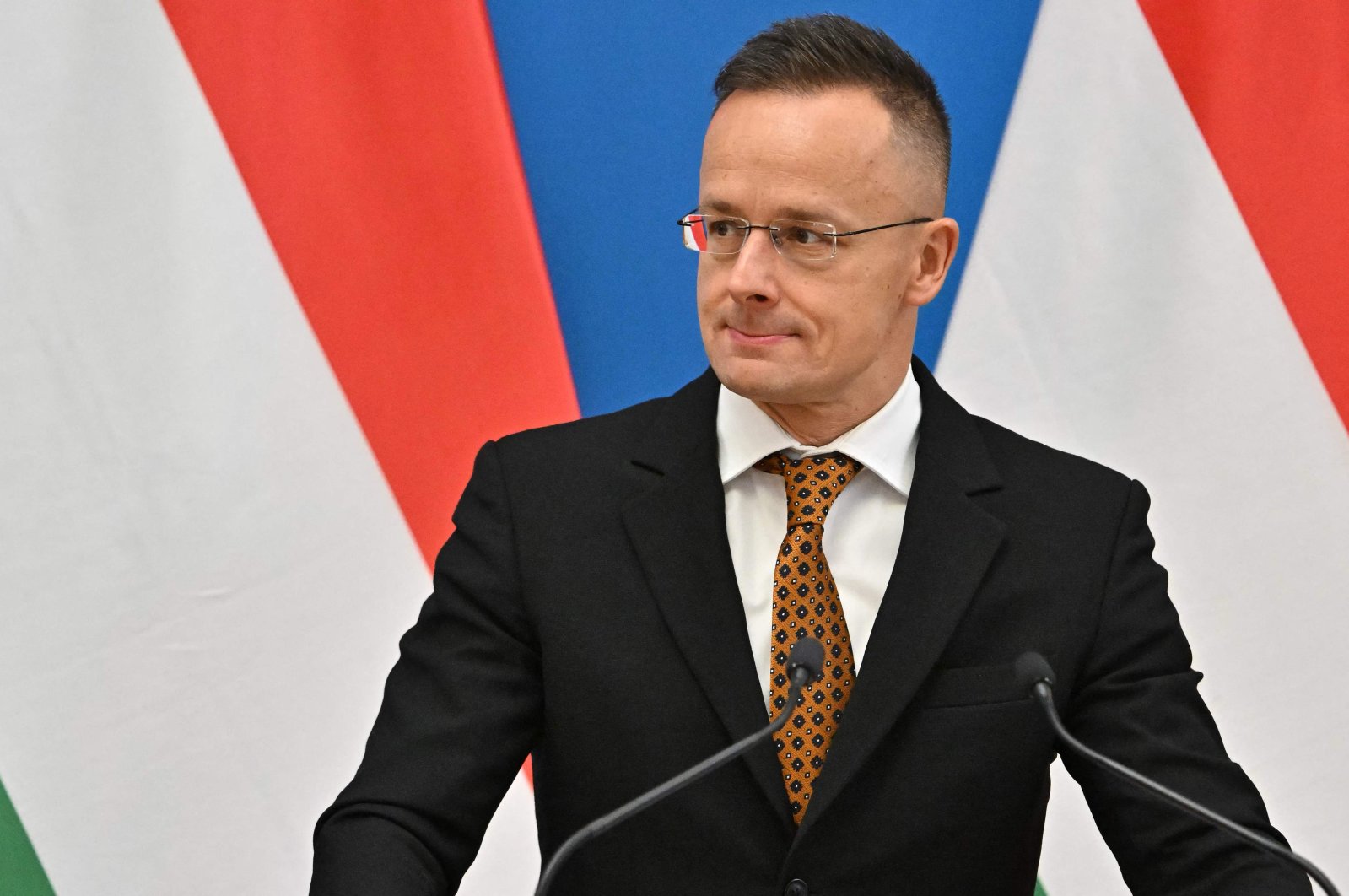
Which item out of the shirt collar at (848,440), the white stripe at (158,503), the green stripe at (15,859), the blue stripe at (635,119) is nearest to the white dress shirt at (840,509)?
the shirt collar at (848,440)

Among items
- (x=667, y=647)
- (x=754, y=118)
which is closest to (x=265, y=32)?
(x=754, y=118)

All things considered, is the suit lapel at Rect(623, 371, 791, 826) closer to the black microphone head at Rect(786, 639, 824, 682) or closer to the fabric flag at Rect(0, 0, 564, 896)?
the black microphone head at Rect(786, 639, 824, 682)

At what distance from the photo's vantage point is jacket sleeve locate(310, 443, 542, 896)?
4.67ft

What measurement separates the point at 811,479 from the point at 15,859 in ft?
4.28

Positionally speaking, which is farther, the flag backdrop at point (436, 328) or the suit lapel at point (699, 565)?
the flag backdrop at point (436, 328)

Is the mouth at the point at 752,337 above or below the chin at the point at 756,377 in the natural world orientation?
above

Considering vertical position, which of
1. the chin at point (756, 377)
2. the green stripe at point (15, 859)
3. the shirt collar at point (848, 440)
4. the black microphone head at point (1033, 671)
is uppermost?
the chin at point (756, 377)

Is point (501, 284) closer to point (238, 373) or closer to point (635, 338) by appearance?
point (635, 338)

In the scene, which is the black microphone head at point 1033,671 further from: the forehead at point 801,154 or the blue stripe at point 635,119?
the blue stripe at point 635,119

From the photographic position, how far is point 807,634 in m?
1.55

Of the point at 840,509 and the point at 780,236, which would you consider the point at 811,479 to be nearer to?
the point at 840,509

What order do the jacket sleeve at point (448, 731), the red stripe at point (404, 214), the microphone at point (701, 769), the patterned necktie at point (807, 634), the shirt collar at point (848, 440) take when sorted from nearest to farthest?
the microphone at point (701, 769), the jacket sleeve at point (448, 731), the patterned necktie at point (807, 634), the shirt collar at point (848, 440), the red stripe at point (404, 214)

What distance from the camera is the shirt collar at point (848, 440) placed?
166 centimetres

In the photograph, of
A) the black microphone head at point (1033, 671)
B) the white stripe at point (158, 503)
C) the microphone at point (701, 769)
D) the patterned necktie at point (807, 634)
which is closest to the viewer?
the microphone at point (701, 769)
